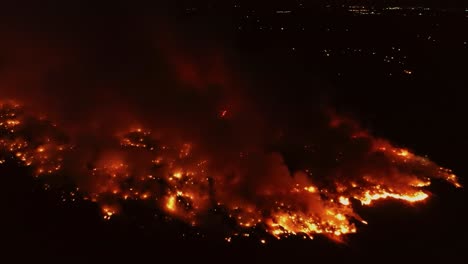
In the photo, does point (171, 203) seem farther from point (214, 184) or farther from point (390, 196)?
point (390, 196)

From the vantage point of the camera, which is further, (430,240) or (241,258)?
(430,240)

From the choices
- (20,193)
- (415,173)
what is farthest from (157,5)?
(415,173)

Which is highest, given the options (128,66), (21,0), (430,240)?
(21,0)

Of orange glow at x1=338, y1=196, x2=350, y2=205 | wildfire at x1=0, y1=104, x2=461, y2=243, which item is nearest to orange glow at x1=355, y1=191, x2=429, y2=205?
wildfire at x1=0, y1=104, x2=461, y2=243

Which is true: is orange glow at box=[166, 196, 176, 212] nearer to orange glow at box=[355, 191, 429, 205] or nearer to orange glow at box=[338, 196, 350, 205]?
orange glow at box=[338, 196, 350, 205]

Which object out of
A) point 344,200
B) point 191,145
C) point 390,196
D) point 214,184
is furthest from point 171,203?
point 390,196

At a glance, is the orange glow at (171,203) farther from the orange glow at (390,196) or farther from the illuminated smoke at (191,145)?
the orange glow at (390,196)

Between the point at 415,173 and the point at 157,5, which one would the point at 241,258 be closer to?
the point at 415,173

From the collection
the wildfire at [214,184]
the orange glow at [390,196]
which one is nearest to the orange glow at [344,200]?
the wildfire at [214,184]

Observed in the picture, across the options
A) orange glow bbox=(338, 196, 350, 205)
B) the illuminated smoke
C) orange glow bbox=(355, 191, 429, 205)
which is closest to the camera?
the illuminated smoke
